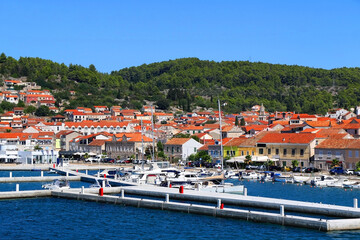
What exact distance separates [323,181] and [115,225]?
2898 cm

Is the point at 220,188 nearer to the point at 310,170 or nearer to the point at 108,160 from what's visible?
the point at 310,170

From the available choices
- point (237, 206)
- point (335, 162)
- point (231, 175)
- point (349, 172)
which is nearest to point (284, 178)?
point (231, 175)

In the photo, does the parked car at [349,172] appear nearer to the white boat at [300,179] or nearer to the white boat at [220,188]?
the white boat at [300,179]

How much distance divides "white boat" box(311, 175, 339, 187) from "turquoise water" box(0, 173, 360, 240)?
13.1 meters

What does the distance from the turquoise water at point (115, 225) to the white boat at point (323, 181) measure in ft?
43.0

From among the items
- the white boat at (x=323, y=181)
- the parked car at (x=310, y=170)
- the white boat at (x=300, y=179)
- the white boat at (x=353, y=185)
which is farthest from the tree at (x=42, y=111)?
the white boat at (x=353, y=185)

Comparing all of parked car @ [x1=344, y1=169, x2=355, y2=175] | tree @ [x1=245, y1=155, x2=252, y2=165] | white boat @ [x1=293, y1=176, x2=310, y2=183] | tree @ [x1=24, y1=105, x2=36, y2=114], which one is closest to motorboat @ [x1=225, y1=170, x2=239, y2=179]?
white boat @ [x1=293, y1=176, x2=310, y2=183]

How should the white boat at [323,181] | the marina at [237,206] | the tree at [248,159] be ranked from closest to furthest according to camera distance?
1. the marina at [237,206]
2. the white boat at [323,181]
3. the tree at [248,159]

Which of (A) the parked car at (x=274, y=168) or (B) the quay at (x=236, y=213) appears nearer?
(B) the quay at (x=236, y=213)

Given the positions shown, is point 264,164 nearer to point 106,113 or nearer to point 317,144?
point 317,144

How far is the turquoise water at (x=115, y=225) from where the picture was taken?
30547 mm

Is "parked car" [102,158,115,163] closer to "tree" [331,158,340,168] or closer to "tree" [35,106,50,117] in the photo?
"tree" [331,158,340,168]

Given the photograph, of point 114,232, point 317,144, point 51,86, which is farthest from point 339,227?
point 51,86

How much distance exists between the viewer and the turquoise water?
30.5 metres
